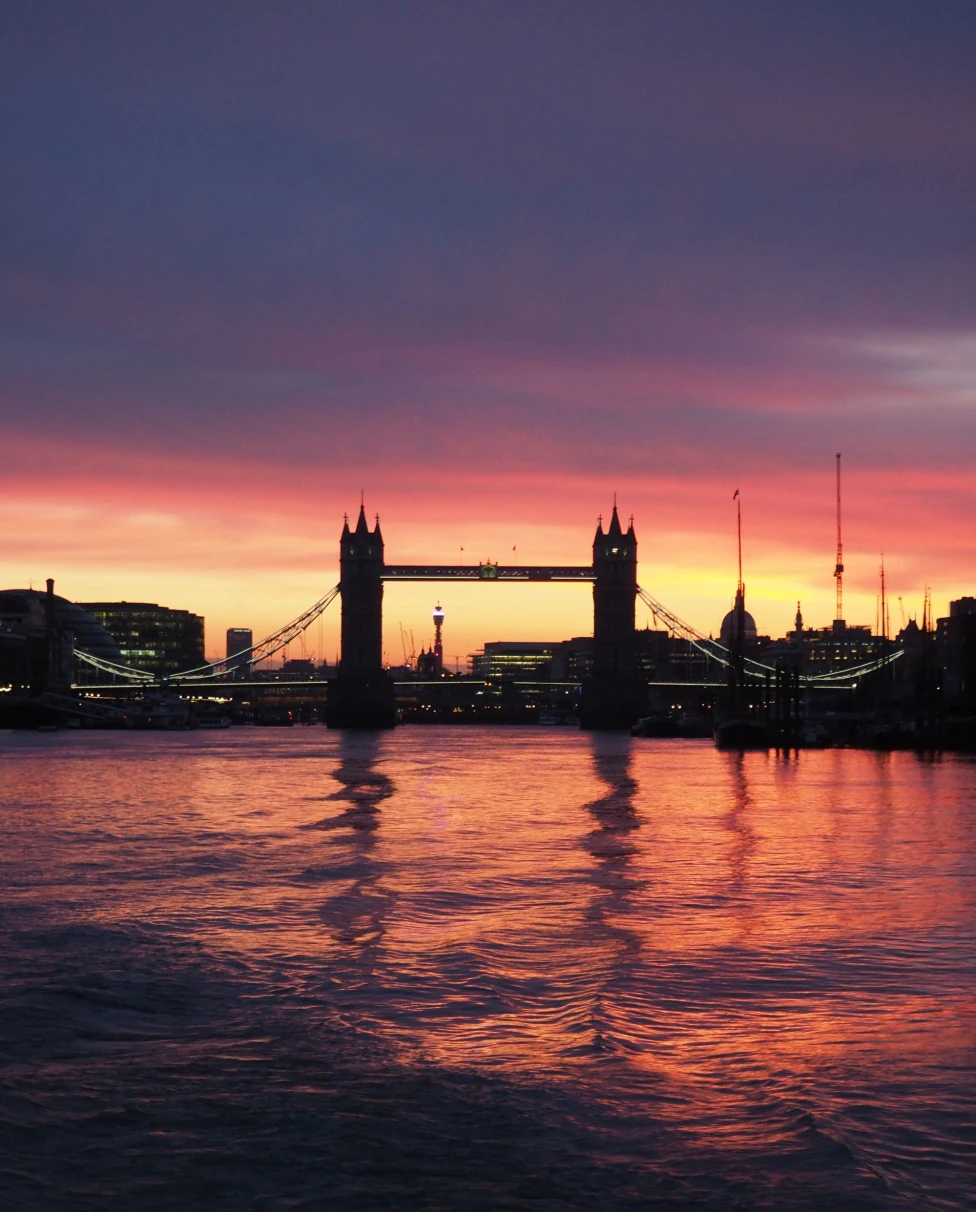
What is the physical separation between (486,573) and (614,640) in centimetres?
1477

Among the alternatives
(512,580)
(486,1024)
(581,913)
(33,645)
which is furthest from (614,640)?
(486,1024)

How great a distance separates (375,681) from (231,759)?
252ft

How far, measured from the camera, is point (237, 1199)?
8258 mm

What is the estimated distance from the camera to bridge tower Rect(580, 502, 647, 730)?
149m

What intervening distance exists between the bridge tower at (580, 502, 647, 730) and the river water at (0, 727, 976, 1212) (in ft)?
397

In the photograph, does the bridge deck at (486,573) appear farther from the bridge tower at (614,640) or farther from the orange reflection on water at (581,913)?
the orange reflection on water at (581,913)

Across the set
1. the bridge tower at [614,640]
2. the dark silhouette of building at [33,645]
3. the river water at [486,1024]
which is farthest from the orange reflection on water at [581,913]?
the dark silhouette of building at [33,645]

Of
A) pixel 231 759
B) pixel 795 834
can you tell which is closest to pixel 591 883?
pixel 795 834

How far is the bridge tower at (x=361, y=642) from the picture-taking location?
5906 inches

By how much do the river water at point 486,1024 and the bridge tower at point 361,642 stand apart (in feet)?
400

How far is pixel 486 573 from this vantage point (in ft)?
506

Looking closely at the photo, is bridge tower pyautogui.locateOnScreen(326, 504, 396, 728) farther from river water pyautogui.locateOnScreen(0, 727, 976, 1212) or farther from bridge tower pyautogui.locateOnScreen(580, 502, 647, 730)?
river water pyautogui.locateOnScreen(0, 727, 976, 1212)

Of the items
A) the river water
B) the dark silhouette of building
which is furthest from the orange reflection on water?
the dark silhouette of building

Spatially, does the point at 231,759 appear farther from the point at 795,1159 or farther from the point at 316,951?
the point at 795,1159
